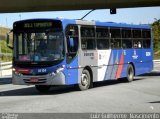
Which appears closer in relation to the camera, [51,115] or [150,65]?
[51,115]

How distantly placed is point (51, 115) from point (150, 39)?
53.6 ft

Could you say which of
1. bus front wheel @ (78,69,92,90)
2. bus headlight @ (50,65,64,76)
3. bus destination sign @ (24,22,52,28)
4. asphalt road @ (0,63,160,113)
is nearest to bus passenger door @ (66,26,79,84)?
bus headlight @ (50,65,64,76)

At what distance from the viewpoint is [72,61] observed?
20.1 meters

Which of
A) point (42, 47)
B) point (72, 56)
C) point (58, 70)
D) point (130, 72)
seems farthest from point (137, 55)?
point (42, 47)

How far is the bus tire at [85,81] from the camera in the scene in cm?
2085

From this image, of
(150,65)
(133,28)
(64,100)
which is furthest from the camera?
(150,65)

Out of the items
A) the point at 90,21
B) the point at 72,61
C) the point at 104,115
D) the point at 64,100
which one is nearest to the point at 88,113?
the point at 104,115

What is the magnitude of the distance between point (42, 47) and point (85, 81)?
8.33 ft

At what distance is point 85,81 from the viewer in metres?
21.2

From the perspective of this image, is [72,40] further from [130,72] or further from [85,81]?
[130,72]

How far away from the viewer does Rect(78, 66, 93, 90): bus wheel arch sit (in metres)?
20.9

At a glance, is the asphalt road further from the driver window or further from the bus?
the driver window

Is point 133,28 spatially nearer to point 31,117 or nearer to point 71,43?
point 71,43

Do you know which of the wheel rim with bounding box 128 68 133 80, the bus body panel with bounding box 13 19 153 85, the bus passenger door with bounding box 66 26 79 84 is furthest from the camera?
the wheel rim with bounding box 128 68 133 80
